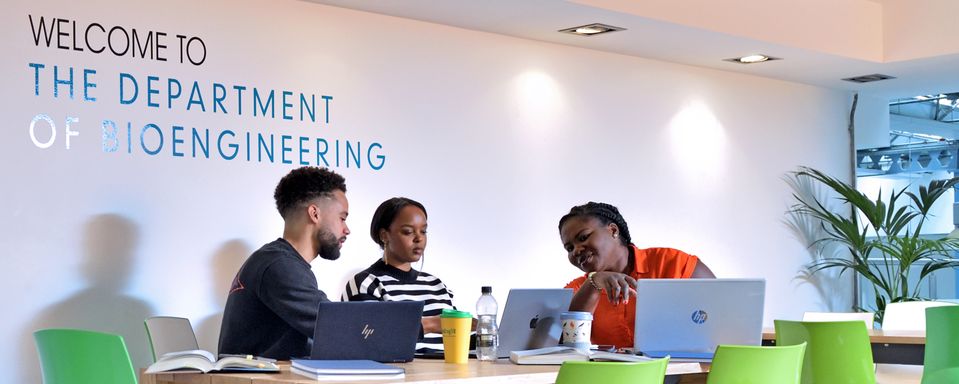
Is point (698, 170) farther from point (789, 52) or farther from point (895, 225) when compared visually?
point (895, 225)

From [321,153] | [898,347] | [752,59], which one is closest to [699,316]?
[898,347]

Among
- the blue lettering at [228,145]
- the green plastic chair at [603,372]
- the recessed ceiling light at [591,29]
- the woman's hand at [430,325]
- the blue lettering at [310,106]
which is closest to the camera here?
the green plastic chair at [603,372]

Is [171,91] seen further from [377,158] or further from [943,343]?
[943,343]

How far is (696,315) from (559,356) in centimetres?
57

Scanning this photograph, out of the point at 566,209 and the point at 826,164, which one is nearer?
the point at 566,209

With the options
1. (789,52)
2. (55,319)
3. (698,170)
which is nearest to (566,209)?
(698,170)

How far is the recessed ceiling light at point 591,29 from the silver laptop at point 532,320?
2.81 meters

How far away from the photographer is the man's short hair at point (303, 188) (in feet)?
14.9

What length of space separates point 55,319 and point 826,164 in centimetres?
600

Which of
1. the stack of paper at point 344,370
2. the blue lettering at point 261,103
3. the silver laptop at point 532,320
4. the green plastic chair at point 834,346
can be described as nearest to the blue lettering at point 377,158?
the blue lettering at point 261,103

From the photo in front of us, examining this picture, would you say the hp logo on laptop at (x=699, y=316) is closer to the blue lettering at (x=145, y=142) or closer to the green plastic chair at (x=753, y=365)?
the green plastic chair at (x=753, y=365)

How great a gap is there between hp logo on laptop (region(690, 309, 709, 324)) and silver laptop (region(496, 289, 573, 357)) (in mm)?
456

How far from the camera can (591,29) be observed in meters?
6.71

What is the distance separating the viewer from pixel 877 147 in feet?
30.1
